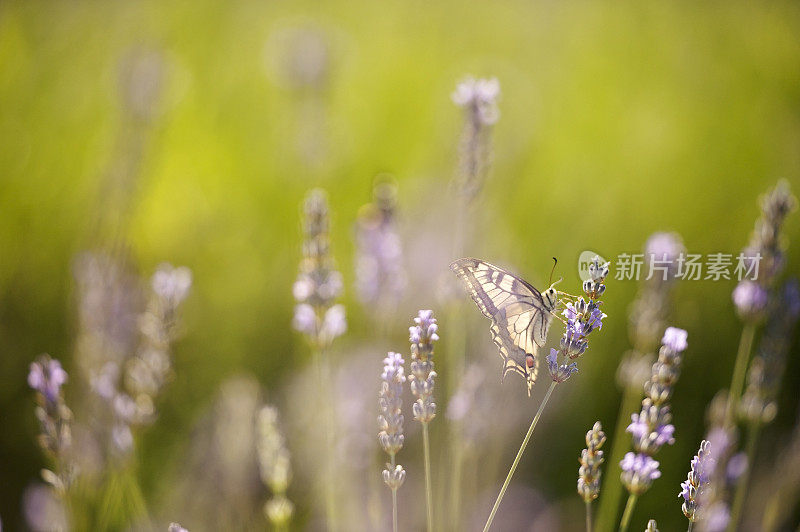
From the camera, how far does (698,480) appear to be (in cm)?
59

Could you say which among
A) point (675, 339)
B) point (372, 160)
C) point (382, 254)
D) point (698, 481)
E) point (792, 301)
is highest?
point (372, 160)

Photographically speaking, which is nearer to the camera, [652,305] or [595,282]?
[595,282]

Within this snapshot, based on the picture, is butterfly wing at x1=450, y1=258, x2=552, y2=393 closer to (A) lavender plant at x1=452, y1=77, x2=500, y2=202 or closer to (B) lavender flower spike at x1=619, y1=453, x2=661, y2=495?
(B) lavender flower spike at x1=619, y1=453, x2=661, y2=495

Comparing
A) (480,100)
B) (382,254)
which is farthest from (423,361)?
(480,100)

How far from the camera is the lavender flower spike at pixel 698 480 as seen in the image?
0.59 meters

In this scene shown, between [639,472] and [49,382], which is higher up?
[49,382]

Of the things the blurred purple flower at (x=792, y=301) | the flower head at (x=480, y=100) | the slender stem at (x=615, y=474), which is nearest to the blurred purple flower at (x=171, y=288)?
the flower head at (x=480, y=100)

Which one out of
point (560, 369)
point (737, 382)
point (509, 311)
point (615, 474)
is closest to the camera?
point (560, 369)

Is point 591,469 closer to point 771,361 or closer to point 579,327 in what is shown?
point 579,327

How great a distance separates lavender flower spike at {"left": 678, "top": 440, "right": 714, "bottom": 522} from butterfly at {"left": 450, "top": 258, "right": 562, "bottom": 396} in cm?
17

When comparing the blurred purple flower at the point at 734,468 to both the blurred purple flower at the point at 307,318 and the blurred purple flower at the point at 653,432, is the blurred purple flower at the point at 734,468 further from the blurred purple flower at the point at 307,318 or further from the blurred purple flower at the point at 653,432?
the blurred purple flower at the point at 307,318

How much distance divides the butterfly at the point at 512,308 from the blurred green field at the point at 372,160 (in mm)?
477

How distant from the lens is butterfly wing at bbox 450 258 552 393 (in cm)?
64

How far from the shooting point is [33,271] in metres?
1.73
